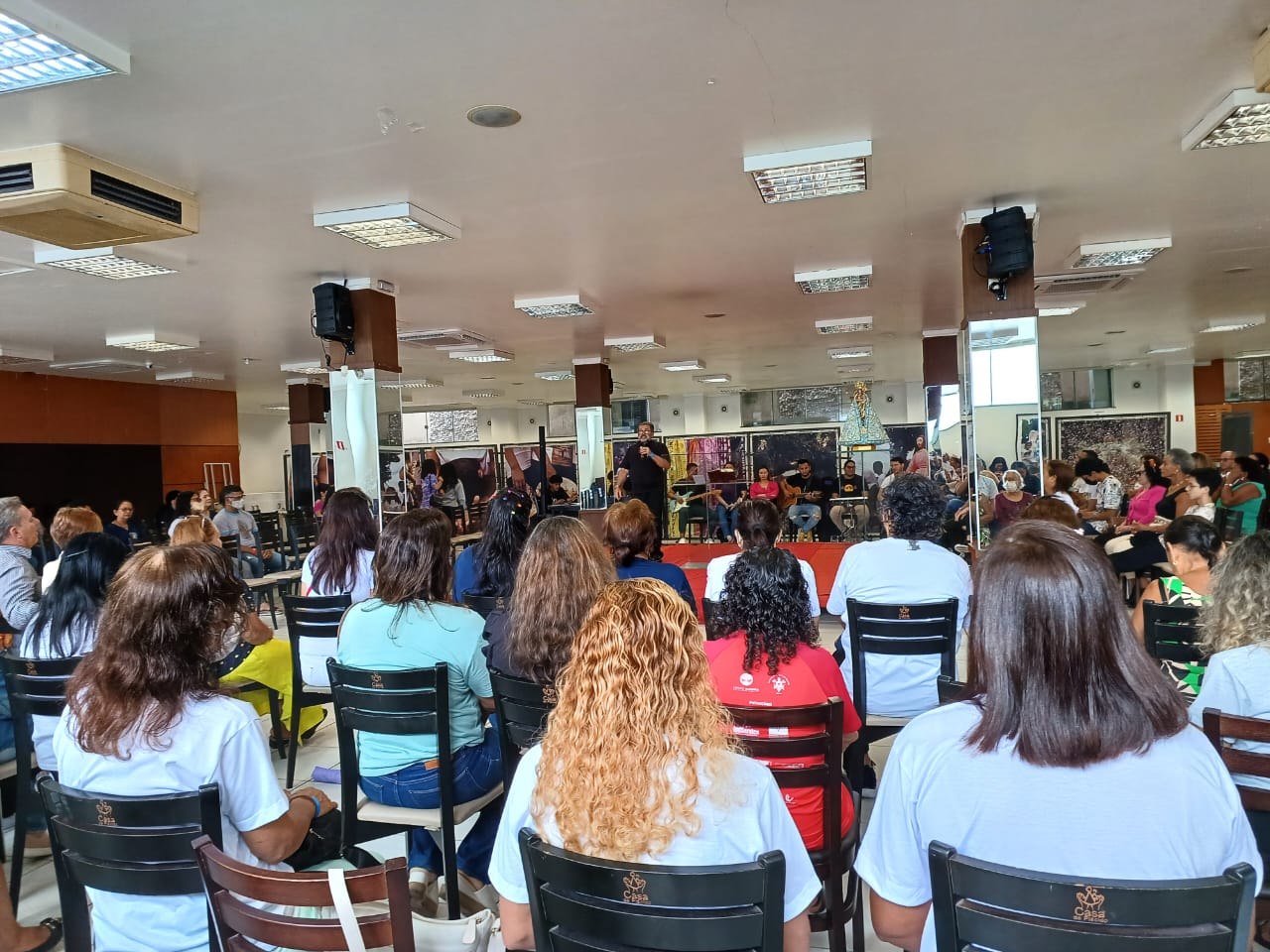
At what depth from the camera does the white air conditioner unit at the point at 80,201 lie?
143 inches

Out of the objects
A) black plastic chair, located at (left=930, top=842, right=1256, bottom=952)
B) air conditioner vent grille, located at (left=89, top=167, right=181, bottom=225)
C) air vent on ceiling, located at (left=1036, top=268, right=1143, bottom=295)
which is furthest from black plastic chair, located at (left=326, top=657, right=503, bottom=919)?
air vent on ceiling, located at (left=1036, top=268, right=1143, bottom=295)

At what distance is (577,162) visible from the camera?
4.24 metres

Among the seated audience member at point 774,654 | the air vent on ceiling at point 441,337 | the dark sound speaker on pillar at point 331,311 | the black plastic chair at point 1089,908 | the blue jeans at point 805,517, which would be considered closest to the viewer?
the black plastic chair at point 1089,908

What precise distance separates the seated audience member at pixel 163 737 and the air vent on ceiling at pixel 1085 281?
23.6ft

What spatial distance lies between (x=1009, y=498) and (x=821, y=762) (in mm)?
3831

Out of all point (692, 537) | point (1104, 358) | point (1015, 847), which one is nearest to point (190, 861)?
point (1015, 847)

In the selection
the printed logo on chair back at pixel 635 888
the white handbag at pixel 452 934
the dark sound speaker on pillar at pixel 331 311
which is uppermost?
the dark sound speaker on pillar at pixel 331 311

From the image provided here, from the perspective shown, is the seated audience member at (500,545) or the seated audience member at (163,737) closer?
the seated audience member at (163,737)

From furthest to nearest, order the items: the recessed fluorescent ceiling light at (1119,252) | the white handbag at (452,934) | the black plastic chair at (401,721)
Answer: the recessed fluorescent ceiling light at (1119,252), the black plastic chair at (401,721), the white handbag at (452,934)

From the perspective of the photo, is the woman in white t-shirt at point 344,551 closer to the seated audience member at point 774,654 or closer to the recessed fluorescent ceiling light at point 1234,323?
the seated audience member at point 774,654

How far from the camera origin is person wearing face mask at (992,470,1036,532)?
5.34m

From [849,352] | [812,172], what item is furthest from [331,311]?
[849,352]

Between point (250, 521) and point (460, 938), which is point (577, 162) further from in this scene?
point (250, 521)

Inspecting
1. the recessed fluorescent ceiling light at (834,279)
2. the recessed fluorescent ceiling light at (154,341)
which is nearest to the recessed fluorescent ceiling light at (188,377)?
the recessed fluorescent ceiling light at (154,341)
